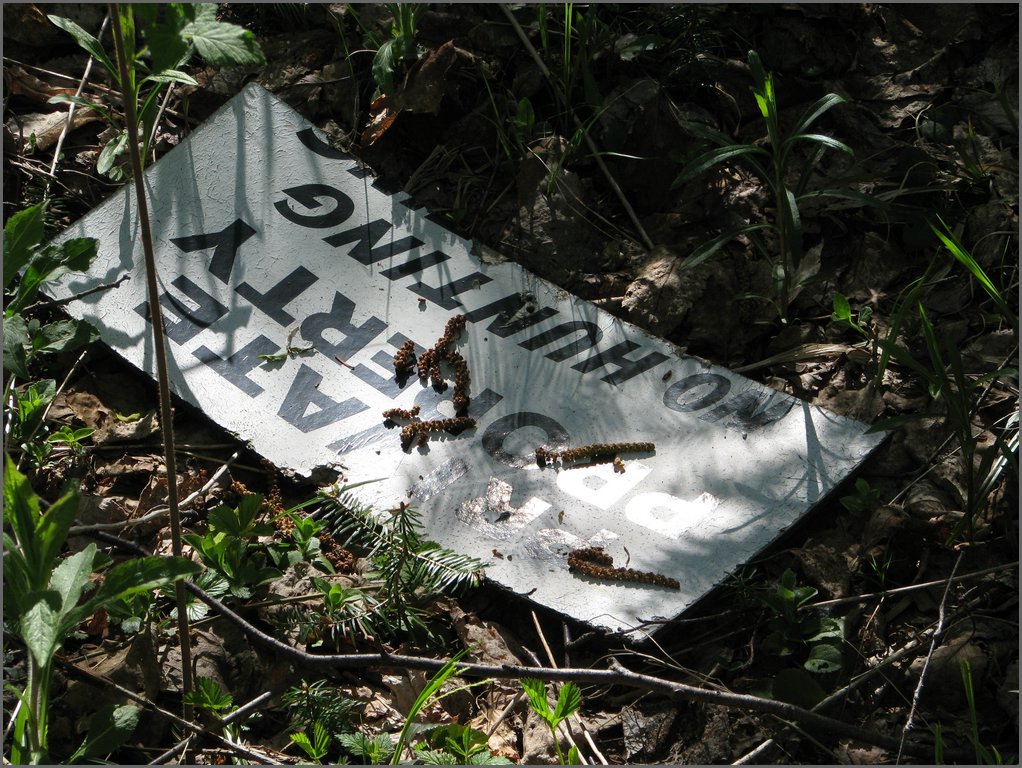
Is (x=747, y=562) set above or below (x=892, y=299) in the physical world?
below

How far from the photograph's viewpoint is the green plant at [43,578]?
124 cm

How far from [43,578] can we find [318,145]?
1.77m

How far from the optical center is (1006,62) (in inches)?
106

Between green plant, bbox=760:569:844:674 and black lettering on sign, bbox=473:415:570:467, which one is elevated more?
green plant, bbox=760:569:844:674

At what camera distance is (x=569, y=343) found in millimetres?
2355

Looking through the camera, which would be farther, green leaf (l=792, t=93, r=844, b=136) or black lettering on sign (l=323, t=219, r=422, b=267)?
black lettering on sign (l=323, t=219, r=422, b=267)

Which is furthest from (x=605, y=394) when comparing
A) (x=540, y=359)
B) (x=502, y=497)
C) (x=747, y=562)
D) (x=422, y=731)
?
(x=422, y=731)

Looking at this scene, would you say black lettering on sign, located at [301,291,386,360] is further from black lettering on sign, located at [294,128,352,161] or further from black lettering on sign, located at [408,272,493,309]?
black lettering on sign, located at [294,128,352,161]

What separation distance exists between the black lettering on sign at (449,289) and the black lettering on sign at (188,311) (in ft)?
1.58

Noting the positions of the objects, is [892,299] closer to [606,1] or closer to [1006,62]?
[1006,62]

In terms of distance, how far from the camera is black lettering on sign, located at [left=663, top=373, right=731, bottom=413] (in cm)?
222

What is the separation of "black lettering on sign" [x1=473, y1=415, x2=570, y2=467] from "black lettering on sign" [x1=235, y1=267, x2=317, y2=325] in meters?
0.60

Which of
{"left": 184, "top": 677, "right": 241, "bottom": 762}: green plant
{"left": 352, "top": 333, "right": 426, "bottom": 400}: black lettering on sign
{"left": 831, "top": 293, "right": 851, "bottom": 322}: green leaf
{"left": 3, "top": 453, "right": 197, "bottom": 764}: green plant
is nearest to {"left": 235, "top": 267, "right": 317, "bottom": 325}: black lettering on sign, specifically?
{"left": 352, "top": 333, "right": 426, "bottom": 400}: black lettering on sign

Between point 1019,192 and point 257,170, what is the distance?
1.95 meters
